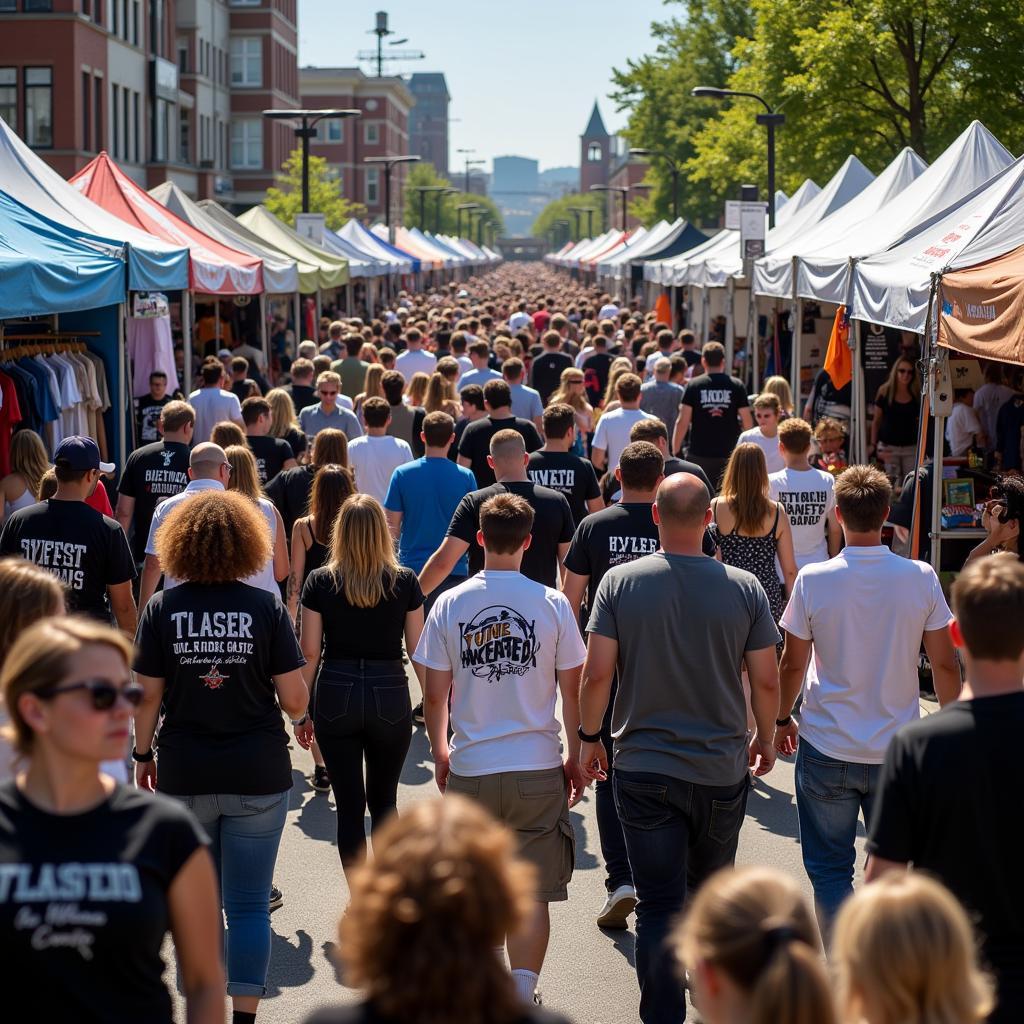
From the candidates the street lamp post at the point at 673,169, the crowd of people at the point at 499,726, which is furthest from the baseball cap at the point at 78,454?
the street lamp post at the point at 673,169

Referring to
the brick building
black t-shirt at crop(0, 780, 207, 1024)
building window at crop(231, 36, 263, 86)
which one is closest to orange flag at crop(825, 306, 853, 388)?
black t-shirt at crop(0, 780, 207, 1024)

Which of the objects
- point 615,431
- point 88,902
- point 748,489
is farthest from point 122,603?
point 615,431

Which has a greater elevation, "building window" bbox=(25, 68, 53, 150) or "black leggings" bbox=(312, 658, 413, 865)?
"building window" bbox=(25, 68, 53, 150)

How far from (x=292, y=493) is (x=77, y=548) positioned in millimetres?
2614

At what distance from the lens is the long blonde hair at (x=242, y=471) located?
8406 mm

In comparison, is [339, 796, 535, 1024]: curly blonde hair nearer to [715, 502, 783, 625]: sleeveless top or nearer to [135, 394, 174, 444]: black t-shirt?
[715, 502, 783, 625]: sleeveless top

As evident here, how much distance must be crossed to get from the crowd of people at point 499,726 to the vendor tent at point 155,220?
23.0ft

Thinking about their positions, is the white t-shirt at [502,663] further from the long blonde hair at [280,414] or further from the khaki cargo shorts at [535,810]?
the long blonde hair at [280,414]

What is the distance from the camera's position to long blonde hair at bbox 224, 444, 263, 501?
27.6ft

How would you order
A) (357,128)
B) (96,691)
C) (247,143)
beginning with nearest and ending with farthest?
1. (96,691)
2. (247,143)
3. (357,128)

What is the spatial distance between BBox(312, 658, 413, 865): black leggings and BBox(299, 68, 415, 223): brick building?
11403 cm

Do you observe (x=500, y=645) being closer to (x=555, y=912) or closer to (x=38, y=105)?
(x=555, y=912)

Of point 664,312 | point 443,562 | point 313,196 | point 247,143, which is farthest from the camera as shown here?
point 247,143

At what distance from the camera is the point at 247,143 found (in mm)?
83812
